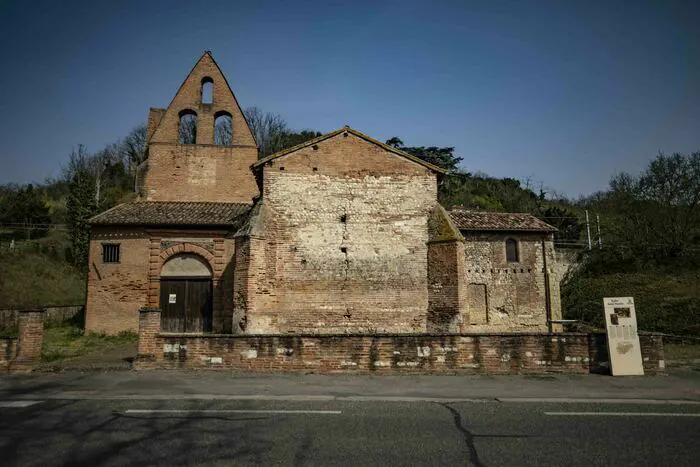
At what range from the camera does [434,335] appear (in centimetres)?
1034

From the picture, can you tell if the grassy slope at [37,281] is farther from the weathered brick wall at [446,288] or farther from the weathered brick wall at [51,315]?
the weathered brick wall at [446,288]

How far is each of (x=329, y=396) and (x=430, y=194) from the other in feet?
30.7

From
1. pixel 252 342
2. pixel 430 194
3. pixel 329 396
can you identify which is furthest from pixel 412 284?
pixel 329 396

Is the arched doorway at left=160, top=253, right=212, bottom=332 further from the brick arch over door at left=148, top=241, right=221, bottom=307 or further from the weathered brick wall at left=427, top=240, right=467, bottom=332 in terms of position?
the weathered brick wall at left=427, top=240, right=467, bottom=332

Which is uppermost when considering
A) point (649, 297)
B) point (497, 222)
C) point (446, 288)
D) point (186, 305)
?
point (497, 222)

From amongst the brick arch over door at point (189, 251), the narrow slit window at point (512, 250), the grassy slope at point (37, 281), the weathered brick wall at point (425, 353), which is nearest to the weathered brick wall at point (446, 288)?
the weathered brick wall at point (425, 353)

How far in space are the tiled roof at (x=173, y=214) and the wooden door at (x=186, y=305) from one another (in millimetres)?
2508

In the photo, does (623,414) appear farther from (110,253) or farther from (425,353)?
(110,253)

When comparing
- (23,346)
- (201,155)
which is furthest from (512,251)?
(23,346)

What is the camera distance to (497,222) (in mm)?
21406

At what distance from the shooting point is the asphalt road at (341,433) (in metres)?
5.02

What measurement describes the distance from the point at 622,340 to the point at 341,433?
25.1ft

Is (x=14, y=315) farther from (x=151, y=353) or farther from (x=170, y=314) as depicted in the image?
(x=151, y=353)

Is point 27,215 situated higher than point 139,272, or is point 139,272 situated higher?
point 27,215
